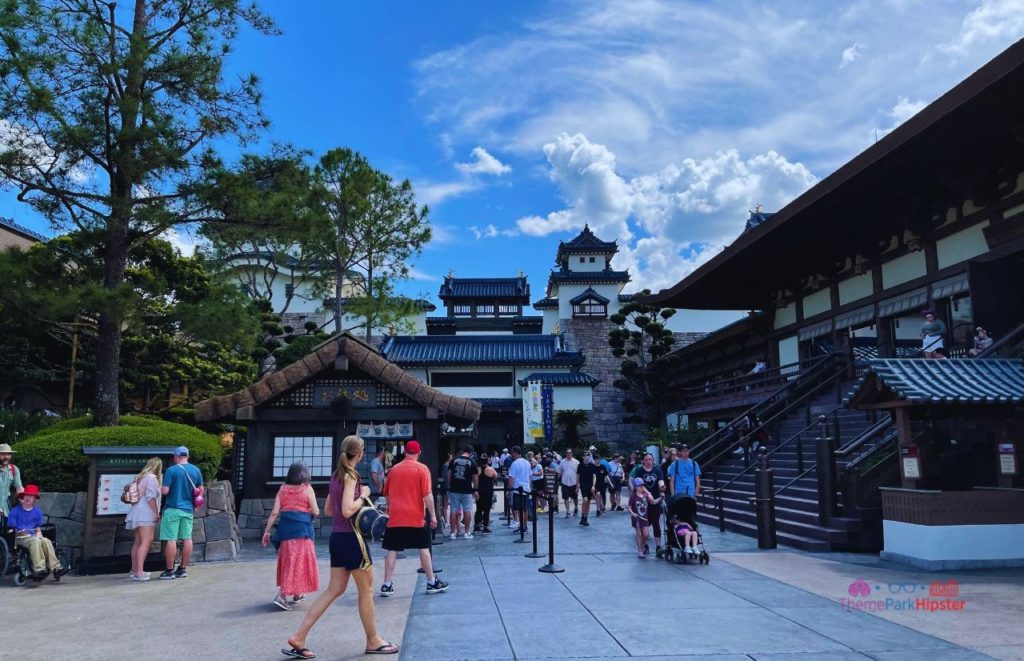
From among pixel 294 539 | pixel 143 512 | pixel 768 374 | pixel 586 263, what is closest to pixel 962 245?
pixel 768 374

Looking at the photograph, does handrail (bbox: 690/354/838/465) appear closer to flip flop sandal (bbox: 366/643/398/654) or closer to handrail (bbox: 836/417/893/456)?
handrail (bbox: 836/417/893/456)

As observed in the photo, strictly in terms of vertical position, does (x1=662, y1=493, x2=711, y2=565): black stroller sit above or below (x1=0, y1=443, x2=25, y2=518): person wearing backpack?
below

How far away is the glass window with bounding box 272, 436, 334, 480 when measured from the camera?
13453mm

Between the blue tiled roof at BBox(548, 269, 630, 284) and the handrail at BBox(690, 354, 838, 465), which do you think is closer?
the handrail at BBox(690, 354, 838, 465)

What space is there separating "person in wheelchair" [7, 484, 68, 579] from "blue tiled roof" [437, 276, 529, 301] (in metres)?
Answer: 43.6

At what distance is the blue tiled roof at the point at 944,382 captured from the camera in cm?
863

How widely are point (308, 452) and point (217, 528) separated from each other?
280 cm

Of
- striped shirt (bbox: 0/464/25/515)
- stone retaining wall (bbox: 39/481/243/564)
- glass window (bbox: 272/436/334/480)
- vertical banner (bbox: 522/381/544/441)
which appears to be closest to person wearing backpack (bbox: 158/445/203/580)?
stone retaining wall (bbox: 39/481/243/564)

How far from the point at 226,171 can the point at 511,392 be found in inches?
1147

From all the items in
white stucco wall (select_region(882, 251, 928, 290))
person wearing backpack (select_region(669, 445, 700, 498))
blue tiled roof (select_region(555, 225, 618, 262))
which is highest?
blue tiled roof (select_region(555, 225, 618, 262))

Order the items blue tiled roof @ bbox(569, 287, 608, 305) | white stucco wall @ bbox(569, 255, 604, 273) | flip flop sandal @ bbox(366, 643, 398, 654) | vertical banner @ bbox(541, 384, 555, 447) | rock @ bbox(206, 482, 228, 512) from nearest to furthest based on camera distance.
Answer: flip flop sandal @ bbox(366, 643, 398, 654), rock @ bbox(206, 482, 228, 512), vertical banner @ bbox(541, 384, 555, 447), blue tiled roof @ bbox(569, 287, 608, 305), white stucco wall @ bbox(569, 255, 604, 273)

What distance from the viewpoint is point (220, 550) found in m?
10.8

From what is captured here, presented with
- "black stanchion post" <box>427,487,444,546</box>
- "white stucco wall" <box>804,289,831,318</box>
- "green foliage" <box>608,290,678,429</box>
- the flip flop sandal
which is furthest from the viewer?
"green foliage" <box>608,290,678,429</box>

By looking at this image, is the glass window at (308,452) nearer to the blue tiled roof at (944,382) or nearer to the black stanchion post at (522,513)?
the black stanchion post at (522,513)
